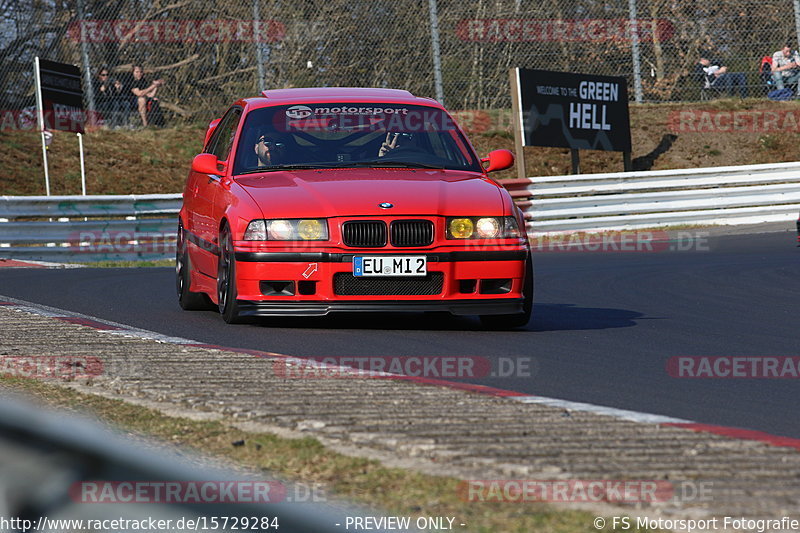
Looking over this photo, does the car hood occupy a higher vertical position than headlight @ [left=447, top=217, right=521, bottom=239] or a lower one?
higher

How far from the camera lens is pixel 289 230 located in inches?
306

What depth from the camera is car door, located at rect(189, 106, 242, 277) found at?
859 cm

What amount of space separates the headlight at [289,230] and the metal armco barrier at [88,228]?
998 centimetres

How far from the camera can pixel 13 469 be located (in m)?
1.70

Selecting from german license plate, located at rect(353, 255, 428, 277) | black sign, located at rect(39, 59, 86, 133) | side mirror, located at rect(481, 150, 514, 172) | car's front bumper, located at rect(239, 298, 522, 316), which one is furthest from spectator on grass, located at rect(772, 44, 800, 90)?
german license plate, located at rect(353, 255, 428, 277)

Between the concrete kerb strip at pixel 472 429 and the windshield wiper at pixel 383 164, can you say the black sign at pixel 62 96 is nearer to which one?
the windshield wiper at pixel 383 164

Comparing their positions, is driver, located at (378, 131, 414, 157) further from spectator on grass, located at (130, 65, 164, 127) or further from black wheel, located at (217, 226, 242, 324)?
spectator on grass, located at (130, 65, 164, 127)

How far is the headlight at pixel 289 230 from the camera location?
7.74m

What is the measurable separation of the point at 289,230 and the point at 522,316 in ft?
5.30

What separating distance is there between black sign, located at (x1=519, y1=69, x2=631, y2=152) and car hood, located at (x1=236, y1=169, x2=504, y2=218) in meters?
14.1

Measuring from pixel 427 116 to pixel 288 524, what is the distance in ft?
25.9

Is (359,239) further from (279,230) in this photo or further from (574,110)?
(574,110)

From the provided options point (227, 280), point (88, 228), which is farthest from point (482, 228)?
point (88, 228)

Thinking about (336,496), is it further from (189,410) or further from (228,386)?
(228,386)
